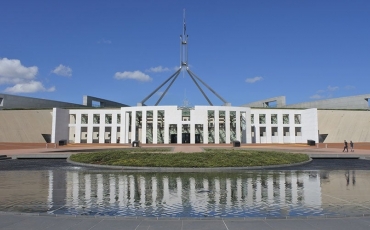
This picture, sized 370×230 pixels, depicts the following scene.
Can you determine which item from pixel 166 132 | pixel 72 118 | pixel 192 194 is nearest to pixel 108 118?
pixel 72 118

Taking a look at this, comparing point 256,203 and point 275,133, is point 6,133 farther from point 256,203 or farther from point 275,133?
point 256,203

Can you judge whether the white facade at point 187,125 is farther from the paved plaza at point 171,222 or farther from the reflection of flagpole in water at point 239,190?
the paved plaza at point 171,222

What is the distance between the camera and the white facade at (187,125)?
51.2 meters

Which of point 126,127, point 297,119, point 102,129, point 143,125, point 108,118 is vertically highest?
point 108,118

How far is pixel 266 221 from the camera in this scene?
5621 mm

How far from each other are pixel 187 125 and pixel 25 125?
29.3 meters

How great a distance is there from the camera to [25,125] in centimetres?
5466

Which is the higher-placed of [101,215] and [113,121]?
[113,121]

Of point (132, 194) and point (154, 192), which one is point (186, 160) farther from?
point (132, 194)

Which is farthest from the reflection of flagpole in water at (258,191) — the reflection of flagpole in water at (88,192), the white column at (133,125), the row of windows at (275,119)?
the row of windows at (275,119)

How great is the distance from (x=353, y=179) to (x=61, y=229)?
10.9 metres

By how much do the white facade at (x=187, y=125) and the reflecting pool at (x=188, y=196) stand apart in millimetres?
39723

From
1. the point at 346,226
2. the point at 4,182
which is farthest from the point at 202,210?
the point at 4,182

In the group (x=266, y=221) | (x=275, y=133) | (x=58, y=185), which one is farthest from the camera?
(x=275, y=133)
